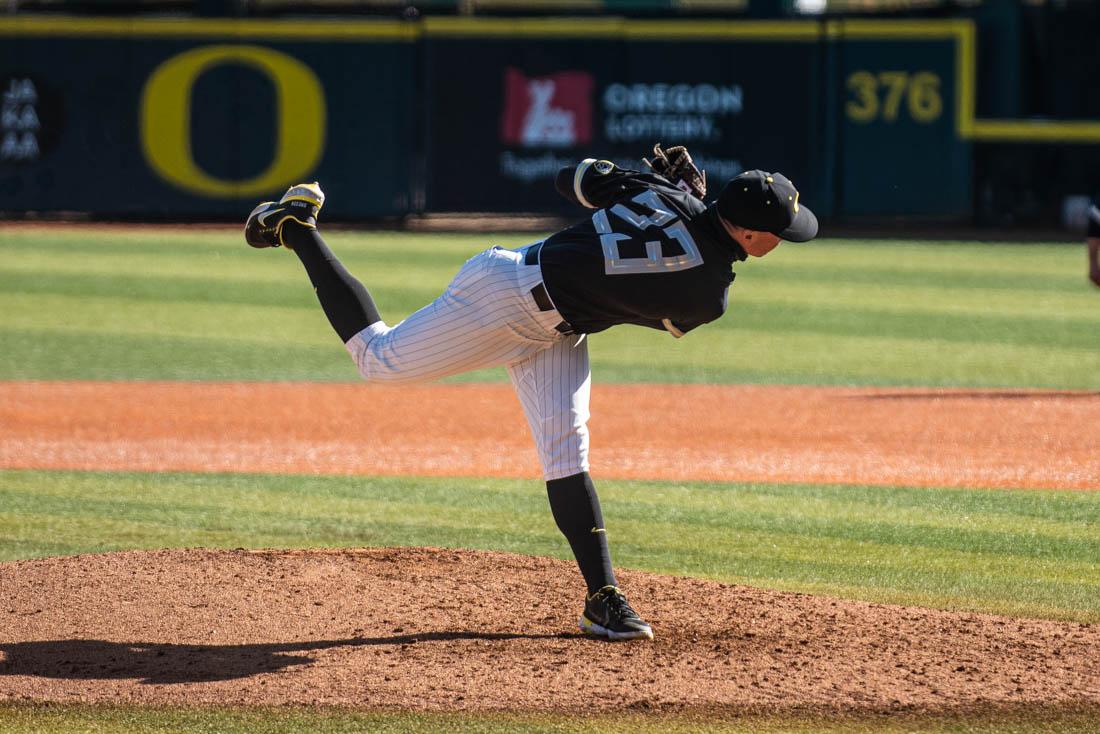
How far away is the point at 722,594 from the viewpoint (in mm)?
5004

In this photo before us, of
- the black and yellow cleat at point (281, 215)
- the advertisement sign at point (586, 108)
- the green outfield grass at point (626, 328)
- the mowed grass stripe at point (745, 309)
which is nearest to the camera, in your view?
the black and yellow cleat at point (281, 215)

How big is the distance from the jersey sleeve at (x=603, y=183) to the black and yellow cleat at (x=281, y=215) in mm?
800

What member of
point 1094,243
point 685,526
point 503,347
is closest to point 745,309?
point 1094,243

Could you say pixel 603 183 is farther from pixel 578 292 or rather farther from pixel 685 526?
pixel 685 526

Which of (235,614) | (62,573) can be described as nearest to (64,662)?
(235,614)

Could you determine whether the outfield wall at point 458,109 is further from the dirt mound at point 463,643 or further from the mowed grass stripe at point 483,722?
the mowed grass stripe at point 483,722

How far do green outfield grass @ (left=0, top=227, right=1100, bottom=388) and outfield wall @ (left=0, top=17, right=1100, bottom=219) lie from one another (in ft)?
4.20

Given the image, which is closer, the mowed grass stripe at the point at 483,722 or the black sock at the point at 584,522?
the mowed grass stripe at the point at 483,722

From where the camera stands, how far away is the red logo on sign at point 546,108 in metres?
20.5

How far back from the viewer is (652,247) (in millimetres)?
4109

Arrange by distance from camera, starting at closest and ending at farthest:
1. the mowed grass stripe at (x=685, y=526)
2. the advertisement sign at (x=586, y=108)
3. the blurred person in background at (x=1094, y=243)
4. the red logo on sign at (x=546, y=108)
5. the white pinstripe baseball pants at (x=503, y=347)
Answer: the white pinstripe baseball pants at (x=503, y=347)
the mowed grass stripe at (x=685, y=526)
the blurred person in background at (x=1094, y=243)
the advertisement sign at (x=586, y=108)
the red logo on sign at (x=546, y=108)

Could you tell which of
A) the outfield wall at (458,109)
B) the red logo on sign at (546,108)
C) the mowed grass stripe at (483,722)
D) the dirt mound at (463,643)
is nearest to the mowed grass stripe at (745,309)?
the outfield wall at (458,109)

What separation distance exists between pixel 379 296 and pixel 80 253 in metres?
5.11

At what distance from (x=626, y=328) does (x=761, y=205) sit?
9657mm
